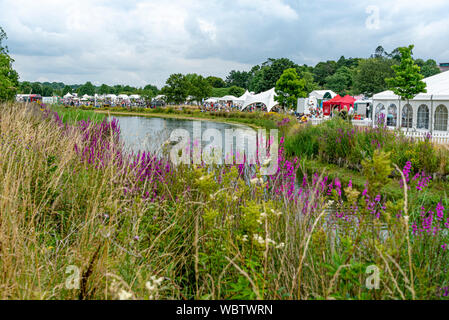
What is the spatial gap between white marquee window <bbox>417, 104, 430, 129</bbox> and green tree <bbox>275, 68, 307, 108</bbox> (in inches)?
846

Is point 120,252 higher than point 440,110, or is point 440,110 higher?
point 440,110

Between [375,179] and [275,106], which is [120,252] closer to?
[375,179]

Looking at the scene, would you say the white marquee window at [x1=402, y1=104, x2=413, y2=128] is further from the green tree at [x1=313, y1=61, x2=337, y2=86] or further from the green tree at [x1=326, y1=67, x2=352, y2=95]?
the green tree at [x1=313, y1=61, x2=337, y2=86]

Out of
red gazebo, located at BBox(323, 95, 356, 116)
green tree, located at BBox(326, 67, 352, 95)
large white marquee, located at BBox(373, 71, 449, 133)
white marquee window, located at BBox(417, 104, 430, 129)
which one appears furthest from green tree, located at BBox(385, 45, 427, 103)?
green tree, located at BBox(326, 67, 352, 95)

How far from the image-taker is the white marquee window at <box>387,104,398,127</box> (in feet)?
69.0

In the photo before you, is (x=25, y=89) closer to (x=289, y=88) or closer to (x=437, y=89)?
(x=289, y=88)

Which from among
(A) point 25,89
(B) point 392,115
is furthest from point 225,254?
(A) point 25,89

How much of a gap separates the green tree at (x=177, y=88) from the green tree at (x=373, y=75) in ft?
83.0

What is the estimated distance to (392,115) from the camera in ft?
70.2

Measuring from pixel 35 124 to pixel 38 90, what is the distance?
282 feet

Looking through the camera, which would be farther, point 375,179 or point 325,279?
point 325,279

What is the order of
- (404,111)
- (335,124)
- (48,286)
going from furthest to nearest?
1. (404,111)
2. (335,124)
3. (48,286)
